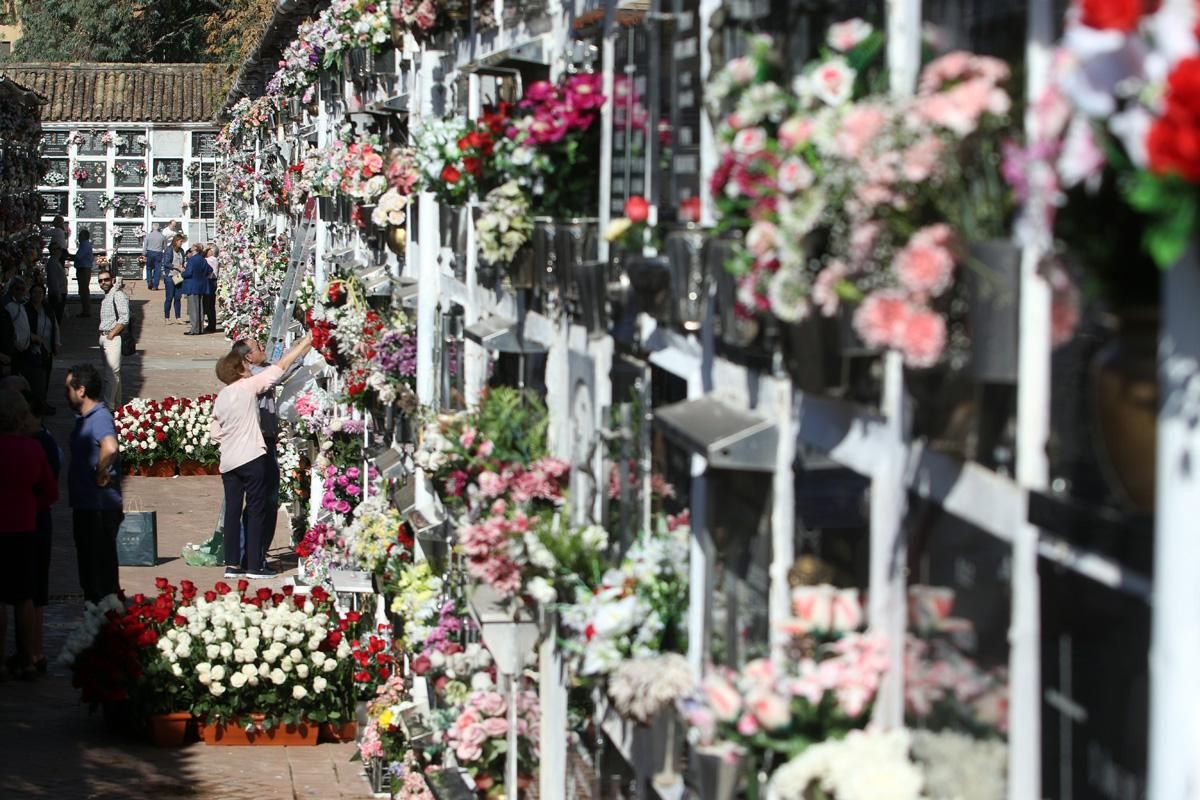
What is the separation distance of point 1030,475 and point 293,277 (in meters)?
17.4

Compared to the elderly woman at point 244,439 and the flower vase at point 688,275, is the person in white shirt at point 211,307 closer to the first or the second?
the elderly woman at point 244,439

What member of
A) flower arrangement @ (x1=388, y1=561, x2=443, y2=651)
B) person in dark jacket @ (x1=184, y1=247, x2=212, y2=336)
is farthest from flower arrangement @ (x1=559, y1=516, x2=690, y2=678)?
person in dark jacket @ (x1=184, y1=247, x2=212, y2=336)

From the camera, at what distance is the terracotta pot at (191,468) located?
22.3 meters

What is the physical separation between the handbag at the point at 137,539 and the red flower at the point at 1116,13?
14901 millimetres

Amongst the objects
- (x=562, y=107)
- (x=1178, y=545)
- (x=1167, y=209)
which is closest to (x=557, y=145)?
(x=562, y=107)

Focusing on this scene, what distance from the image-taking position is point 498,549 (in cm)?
677

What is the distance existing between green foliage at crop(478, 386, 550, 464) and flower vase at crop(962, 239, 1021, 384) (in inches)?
173

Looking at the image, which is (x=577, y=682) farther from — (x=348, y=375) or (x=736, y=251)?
(x=348, y=375)

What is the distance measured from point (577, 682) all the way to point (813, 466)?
1.93 m

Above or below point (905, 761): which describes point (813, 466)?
above

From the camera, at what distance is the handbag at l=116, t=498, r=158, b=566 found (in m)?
16.5

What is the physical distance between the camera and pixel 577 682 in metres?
5.97

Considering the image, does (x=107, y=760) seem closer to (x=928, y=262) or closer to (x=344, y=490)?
(x=344, y=490)

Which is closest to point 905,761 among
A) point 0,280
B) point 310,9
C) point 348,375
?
point 348,375
